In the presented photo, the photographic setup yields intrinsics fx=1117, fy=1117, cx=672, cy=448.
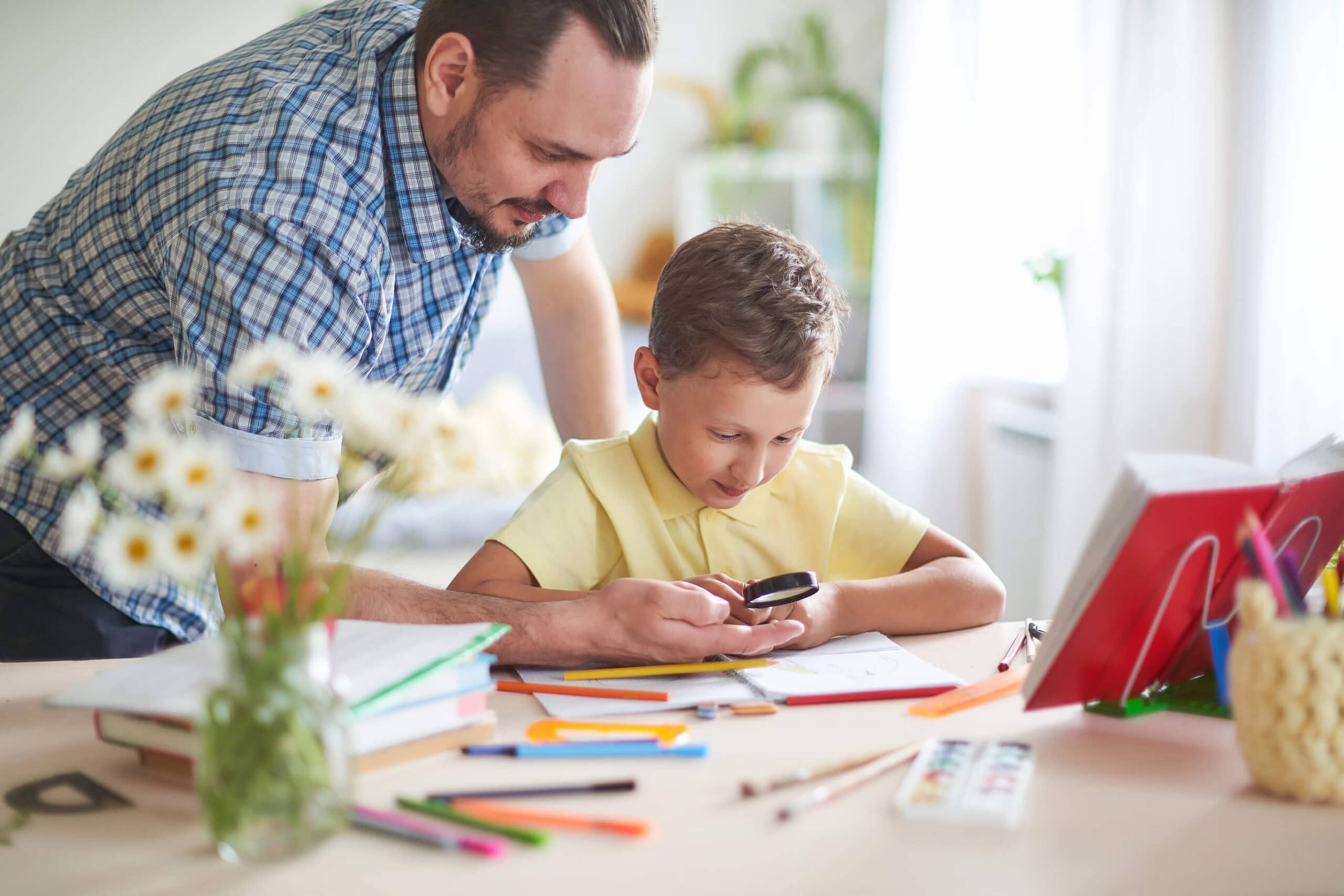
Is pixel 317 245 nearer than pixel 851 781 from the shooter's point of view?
No

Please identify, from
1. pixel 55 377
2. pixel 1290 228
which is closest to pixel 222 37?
pixel 55 377

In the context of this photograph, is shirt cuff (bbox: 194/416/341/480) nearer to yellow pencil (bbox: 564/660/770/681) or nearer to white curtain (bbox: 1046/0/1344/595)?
yellow pencil (bbox: 564/660/770/681)

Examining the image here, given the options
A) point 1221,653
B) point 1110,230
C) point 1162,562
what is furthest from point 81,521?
point 1110,230

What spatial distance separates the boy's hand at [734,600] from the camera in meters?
1.15

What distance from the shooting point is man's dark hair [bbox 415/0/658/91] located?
1317 millimetres

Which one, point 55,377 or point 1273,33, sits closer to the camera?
point 55,377

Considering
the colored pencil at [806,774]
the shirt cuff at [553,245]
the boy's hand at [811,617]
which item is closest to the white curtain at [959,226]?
the shirt cuff at [553,245]

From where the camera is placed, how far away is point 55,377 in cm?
141

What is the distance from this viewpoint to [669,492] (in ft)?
4.58

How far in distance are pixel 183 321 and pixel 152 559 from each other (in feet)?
2.15

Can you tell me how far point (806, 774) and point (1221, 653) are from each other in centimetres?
37

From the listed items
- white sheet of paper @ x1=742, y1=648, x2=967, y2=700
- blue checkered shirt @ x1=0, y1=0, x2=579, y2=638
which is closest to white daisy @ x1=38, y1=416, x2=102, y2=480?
blue checkered shirt @ x1=0, y1=0, x2=579, y2=638

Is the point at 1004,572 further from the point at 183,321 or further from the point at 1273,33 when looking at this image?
the point at 183,321

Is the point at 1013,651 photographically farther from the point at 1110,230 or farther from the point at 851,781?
the point at 1110,230
